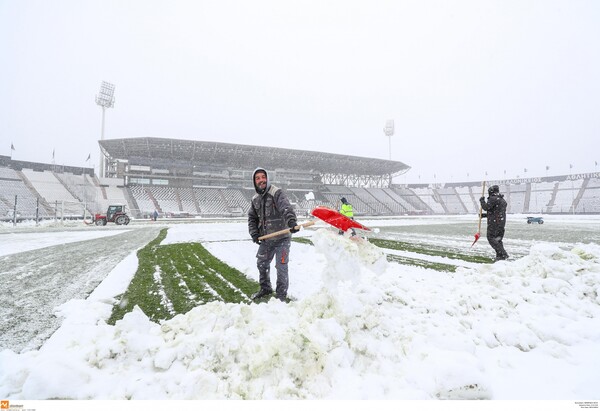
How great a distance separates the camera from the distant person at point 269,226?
405 centimetres

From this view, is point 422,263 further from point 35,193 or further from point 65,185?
point 65,185

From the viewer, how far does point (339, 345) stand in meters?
2.34

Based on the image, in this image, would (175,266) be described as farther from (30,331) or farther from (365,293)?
(365,293)

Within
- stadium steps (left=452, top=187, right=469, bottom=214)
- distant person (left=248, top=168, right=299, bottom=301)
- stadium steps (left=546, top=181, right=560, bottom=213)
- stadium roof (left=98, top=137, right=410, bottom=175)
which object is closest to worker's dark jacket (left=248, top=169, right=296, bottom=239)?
distant person (left=248, top=168, right=299, bottom=301)

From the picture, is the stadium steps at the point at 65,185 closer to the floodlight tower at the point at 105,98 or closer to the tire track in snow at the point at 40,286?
the floodlight tower at the point at 105,98

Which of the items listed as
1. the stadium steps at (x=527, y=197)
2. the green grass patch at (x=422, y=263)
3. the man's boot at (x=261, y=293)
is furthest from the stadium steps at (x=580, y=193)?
the man's boot at (x=261, y=293)

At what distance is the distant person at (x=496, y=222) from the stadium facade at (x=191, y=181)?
1114 inches

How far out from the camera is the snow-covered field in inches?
75.0

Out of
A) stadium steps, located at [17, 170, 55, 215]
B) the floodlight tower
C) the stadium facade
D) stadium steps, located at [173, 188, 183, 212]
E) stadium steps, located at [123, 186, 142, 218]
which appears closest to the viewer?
stadium steps, located at [17, 170, 55, 215]

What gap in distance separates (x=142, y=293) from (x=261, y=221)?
1.99 meters

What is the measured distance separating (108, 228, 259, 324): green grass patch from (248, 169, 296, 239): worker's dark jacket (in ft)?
3.23

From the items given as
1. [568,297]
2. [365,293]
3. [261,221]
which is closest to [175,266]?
[261,221]

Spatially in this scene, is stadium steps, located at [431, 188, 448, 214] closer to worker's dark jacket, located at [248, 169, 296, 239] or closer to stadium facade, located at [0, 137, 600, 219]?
stadium facade, located at [0, 137, 600, 219]

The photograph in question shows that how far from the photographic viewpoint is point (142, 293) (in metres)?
4.14
